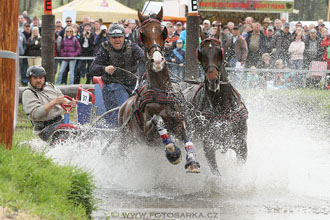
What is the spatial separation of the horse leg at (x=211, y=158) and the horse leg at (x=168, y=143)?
2.53ft

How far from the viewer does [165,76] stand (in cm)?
745

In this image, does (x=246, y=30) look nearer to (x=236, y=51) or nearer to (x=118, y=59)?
(x=236, y=51)

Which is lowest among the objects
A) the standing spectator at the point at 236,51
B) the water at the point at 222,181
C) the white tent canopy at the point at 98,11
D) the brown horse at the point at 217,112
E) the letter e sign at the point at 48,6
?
the water at the point at 222,181

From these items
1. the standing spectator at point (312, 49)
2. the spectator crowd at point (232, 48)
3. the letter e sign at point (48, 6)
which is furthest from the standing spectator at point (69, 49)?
the standing spectator at point (312, 49)

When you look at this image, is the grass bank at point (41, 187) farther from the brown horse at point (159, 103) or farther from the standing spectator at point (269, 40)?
the standing spectator at point (269, 40)

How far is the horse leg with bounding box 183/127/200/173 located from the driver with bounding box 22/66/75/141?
171cm

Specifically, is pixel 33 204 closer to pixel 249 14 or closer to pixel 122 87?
pixel 122 87

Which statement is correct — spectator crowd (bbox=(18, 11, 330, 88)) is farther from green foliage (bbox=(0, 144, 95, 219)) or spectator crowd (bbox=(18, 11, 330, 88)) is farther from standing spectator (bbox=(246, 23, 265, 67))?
green foliage (bbox=(0, 144, 95, 219))

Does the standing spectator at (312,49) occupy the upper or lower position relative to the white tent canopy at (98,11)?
lower

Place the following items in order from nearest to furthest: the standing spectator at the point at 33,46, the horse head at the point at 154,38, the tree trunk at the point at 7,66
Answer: the tree trunk at the point at 7,66, the horse head at the point at 154,38, the standing spectator at the point at 33,46

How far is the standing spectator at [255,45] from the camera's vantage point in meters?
17.9

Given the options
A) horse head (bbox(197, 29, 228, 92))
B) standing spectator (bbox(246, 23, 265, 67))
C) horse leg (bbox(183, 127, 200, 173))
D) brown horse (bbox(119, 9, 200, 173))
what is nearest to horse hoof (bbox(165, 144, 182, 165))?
brown horse (bbox(119, 9, 200, 173))

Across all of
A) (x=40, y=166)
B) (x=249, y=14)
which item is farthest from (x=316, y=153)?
(x=249, y=14)

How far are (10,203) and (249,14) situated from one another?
23.6 metres
